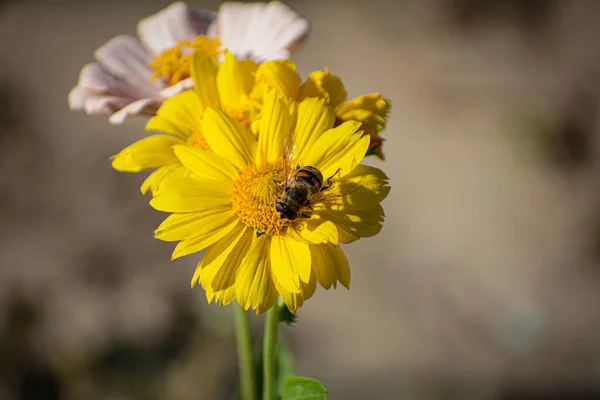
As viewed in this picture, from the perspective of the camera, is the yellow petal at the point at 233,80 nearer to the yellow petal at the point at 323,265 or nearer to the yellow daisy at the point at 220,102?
the yellow daisy at the point at 220,102

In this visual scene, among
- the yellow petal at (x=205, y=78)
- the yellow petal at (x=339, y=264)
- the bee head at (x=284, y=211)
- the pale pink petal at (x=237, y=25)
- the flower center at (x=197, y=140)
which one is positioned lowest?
the yellow petal at (x=339, y=264)

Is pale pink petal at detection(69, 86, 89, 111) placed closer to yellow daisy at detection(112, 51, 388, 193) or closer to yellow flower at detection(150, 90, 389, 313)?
yellow daisy at detection(112, 51, 388, 193)

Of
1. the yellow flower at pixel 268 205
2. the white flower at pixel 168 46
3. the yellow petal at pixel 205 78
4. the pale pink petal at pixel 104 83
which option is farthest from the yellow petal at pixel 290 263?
the pale pink petal at pixel 104 83

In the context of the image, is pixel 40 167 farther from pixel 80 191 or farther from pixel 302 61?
pixel 302 61

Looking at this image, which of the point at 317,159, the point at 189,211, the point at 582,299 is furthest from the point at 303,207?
the point at 582,299

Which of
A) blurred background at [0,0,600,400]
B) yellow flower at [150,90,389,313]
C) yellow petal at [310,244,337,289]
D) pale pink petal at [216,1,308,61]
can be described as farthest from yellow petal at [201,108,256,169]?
blurred background at [0,0,600,400]

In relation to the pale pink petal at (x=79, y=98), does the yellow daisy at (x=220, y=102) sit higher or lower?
lower

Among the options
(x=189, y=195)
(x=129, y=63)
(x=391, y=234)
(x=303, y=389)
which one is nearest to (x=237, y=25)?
(x=129, y=63)
